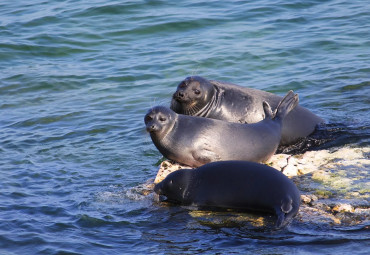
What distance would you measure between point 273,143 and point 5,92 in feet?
20.3

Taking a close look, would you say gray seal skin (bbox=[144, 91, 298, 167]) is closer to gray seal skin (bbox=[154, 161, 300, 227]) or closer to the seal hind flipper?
gray seal skin (bbox=[154, 161, 300, 227])

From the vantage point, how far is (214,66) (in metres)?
12.2

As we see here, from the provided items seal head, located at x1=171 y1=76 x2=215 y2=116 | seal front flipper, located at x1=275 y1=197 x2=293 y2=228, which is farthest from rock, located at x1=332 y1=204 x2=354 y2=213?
seal head, located at x1=171 y1=76 x2=215 y2=116

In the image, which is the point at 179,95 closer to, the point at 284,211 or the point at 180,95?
the point at 180,95

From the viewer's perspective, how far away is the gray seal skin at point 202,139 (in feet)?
→ 23.2

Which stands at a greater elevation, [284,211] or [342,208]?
[284,211]

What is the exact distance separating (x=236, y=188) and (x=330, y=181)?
1.19m

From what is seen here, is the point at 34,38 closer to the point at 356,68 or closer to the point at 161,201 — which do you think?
the point at 356,68

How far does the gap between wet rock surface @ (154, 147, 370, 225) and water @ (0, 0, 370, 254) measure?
247mm

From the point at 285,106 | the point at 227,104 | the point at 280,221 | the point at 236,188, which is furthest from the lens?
the point at 227,104

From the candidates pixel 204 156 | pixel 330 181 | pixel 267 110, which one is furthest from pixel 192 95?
pixel 330 181

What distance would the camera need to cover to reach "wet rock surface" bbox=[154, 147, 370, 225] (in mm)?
5891

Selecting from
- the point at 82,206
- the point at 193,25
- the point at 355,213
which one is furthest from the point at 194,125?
the point at 193,25

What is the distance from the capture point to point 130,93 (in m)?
11.4
